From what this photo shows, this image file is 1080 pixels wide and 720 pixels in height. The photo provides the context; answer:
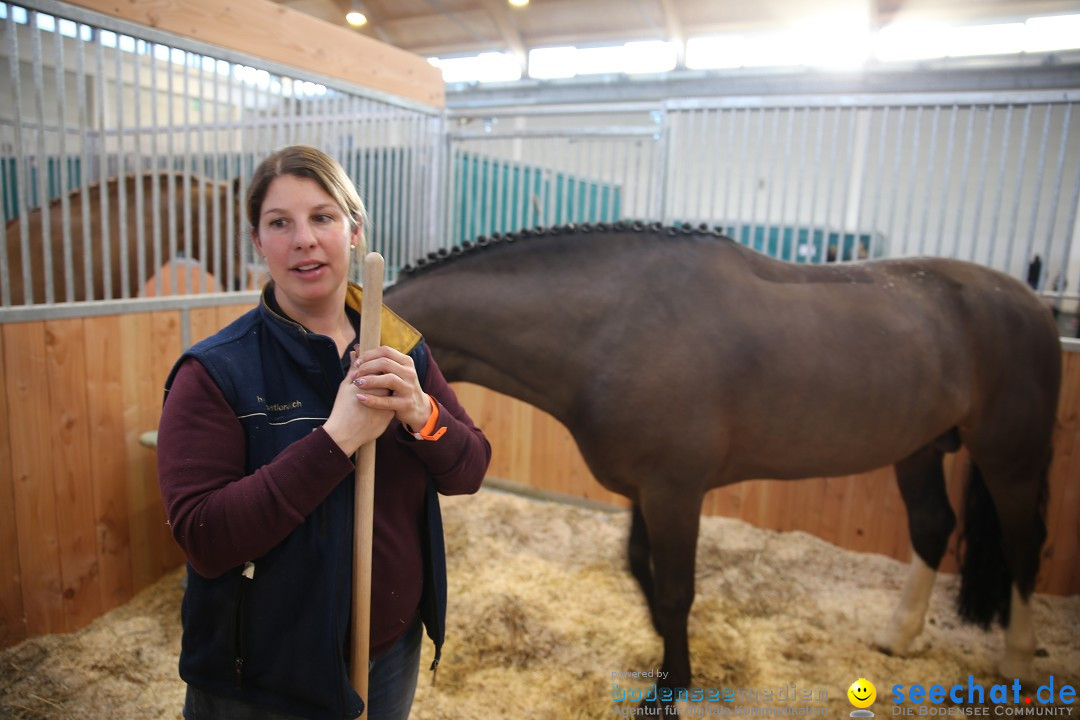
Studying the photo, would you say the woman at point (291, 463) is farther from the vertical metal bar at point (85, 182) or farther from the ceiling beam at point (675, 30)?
the ceiling beam at point (675, 30)

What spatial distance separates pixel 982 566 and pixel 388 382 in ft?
8.70

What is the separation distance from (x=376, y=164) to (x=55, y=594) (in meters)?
2.72

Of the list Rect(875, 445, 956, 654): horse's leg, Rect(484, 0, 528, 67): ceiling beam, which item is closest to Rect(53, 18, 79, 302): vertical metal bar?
Rect(875, 445, 956, 654): horse's leg

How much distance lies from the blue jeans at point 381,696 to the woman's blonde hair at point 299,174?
74 centimetres

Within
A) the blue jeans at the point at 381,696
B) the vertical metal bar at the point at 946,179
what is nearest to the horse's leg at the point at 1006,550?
the vertical metal bar at the point at 946,179

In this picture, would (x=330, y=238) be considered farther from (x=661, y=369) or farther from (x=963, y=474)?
(x=963, y=474)

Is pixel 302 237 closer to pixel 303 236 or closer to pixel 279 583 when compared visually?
pixel 303 236

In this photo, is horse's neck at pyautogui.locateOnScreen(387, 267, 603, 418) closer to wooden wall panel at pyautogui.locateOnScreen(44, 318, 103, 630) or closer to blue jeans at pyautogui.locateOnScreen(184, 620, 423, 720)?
blue jeans at pyautogui.locateOnScreen(184, 620, 423, 720)

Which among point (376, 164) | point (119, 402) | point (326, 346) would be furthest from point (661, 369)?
point (376, 164)

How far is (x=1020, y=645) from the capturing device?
2270mm

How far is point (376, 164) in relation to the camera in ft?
12.6

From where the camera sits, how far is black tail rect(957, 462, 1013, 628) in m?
2.42

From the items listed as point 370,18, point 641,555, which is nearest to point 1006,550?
point 641,555

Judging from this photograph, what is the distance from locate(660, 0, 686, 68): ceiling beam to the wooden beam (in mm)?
3385
